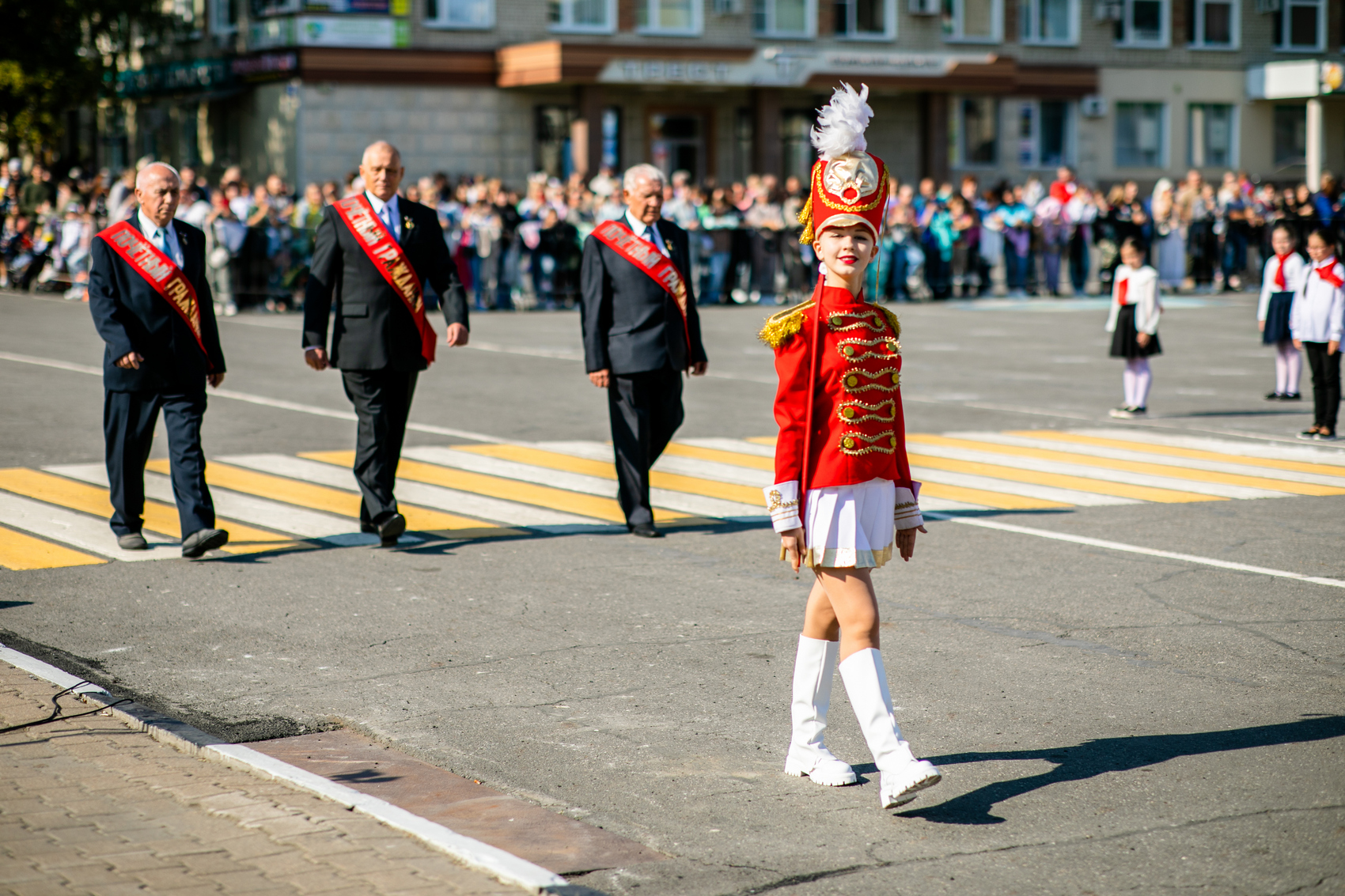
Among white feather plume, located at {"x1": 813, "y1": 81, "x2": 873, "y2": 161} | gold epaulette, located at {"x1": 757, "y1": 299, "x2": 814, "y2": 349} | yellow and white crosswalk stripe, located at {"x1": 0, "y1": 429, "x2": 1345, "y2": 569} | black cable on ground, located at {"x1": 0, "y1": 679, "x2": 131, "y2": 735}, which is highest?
white feather plume, located at {"x1": 813, "y1": 81, "x2": 873, "y2": 161}

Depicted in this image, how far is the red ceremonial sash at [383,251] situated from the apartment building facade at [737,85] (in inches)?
1203

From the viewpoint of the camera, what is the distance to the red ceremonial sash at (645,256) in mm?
9531

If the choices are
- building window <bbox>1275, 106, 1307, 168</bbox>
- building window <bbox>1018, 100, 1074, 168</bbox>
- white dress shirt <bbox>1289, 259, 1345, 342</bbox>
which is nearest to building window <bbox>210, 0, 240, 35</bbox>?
building window <bbox>1018, 100, 1074, 168</bbox>

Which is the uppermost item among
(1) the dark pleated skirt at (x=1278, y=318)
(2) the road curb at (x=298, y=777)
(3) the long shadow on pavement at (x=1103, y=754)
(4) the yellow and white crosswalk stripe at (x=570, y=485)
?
(1) the dark pleated skirt at (x=1278, y=318)

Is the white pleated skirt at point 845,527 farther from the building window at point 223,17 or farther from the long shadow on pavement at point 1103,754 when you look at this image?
the building window at point 223,17

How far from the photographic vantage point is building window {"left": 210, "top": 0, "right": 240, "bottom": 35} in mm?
42094

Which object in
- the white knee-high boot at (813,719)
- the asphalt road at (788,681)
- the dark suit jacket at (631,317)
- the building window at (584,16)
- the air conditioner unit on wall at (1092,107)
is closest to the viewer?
the asphalt road at (788,681)

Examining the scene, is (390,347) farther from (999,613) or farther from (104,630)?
(999,613)

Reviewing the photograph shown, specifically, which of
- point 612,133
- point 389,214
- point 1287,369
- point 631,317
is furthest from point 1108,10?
point 389,214

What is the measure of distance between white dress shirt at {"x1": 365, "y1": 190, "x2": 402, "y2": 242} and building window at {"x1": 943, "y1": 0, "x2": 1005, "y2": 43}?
39.1 meters

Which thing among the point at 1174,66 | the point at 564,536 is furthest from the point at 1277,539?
the point at 1174,66

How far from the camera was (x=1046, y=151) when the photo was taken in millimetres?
47906

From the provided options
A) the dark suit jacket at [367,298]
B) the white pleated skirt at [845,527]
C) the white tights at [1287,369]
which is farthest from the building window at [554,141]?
the white pleated skirt at [845,527]

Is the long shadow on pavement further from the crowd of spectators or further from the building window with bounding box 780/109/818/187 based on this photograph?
the building window with bounding box 780/109/818/187
